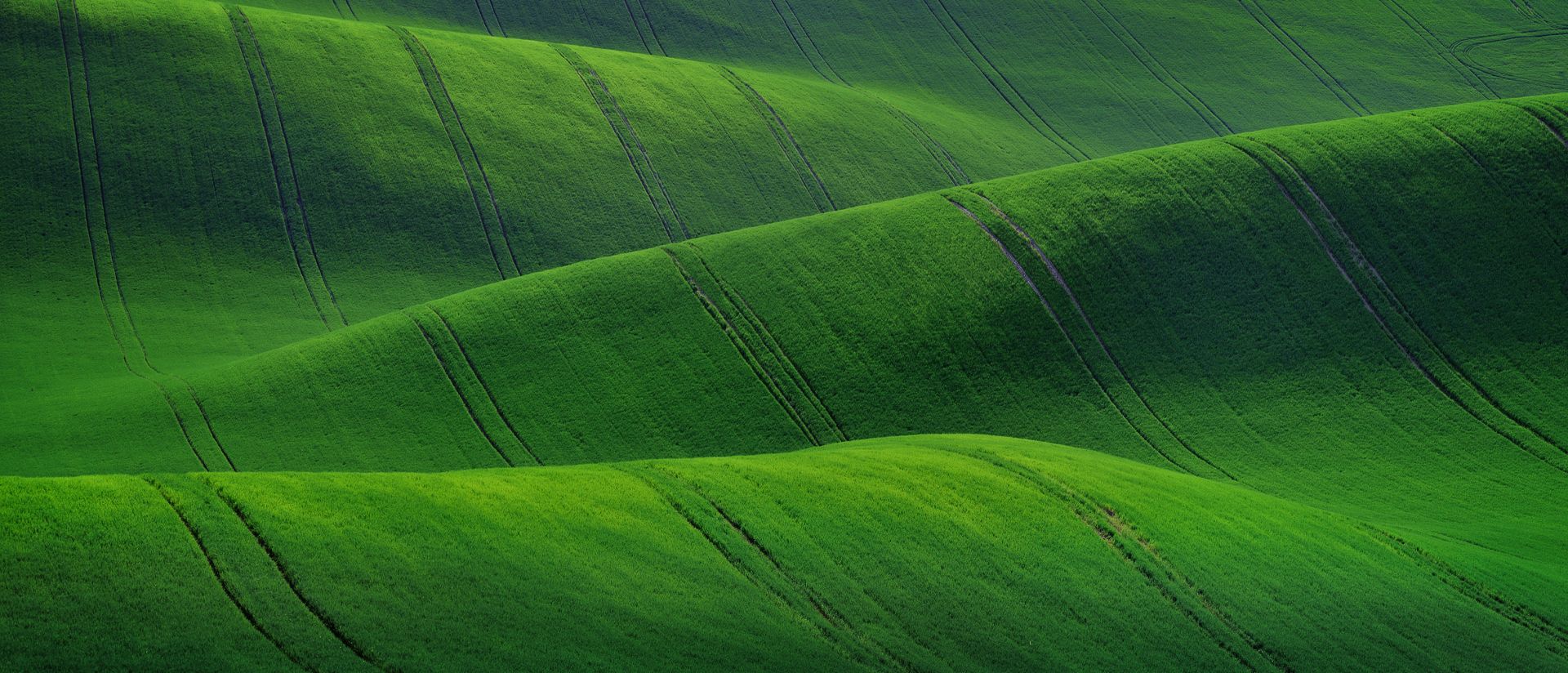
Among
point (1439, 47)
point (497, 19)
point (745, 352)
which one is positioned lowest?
point (745, 352)

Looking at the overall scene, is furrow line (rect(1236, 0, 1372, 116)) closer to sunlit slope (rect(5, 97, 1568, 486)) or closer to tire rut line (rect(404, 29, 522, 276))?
sunlit slope (rect(5, 97, 1568, 486))

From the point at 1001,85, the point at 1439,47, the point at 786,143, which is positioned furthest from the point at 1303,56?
the point at 786,143

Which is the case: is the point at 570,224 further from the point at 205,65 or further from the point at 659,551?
the point at 659,551

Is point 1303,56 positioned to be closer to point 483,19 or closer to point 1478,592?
point 483,19

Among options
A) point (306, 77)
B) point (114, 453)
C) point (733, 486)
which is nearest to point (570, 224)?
point (306, 77)

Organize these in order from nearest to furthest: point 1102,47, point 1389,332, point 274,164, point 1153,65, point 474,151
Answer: point 1389,332, point 274,164, point 474,151, point 1153,65, point 1102,47

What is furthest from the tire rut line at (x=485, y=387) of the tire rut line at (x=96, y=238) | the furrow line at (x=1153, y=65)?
the furrow line at (x=1153, y=65)

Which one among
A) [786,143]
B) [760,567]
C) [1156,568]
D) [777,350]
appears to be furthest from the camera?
[786,143]
